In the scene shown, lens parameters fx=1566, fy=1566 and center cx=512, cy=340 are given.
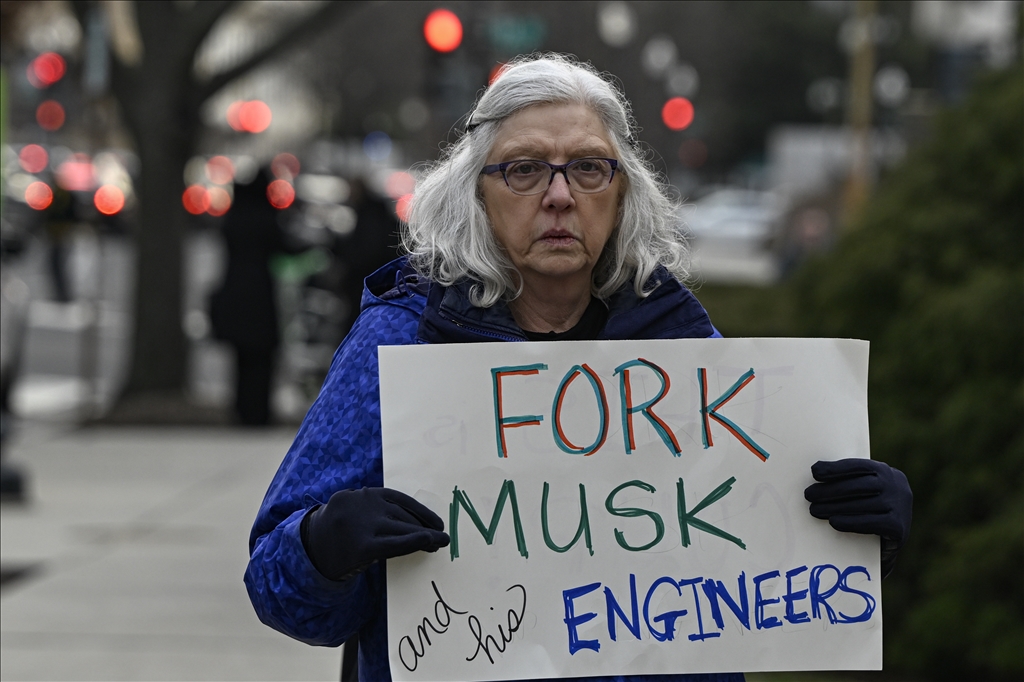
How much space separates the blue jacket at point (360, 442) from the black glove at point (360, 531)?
3cm

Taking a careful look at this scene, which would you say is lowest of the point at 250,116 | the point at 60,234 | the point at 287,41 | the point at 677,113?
the point at 60,234

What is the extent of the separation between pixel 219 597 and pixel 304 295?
26.4 ft

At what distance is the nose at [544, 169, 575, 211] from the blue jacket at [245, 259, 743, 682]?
0.18 meters

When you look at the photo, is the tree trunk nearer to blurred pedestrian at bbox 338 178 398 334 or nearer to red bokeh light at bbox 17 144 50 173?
blurred pedestrian at bbox 338 178 398 334

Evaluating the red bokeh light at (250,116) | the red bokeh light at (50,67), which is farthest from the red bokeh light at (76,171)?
the red bokeh light at (50,67)

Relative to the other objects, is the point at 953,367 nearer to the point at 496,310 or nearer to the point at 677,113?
the point at 496,310

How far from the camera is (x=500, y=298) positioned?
8.14ft

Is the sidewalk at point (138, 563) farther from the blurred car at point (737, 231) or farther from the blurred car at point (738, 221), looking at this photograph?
the blurred car at point (738, 221)

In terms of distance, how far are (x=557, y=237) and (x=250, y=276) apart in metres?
8.79

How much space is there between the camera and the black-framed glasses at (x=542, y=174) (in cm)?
243

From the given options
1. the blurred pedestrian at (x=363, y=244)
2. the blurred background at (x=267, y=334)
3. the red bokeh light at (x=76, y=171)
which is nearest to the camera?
the blurred background at (x=267, y=334)

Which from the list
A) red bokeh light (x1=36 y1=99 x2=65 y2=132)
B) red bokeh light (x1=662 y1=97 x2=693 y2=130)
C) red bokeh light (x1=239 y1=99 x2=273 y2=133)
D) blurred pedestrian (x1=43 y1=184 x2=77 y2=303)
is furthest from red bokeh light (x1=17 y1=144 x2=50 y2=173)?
red bokeh light (x1=662 y1=97 x2=693 y2=130)

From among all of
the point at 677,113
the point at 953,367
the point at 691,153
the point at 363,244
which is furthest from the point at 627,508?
the point at 691,153

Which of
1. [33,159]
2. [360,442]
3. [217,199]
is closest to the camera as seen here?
[360,442]
